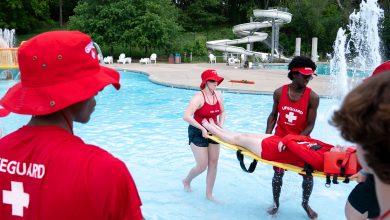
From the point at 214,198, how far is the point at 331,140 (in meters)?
4.43

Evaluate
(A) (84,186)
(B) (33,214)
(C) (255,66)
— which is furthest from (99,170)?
(C) (255,66)

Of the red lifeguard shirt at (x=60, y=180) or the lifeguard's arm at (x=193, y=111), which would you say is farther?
the lifeguard's arm at (x=193, y=111)

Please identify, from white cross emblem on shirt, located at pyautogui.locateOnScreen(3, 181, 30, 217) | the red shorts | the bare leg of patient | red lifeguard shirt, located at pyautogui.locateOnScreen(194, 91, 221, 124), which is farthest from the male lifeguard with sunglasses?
white cross emblem on shirt, located at pyautogui.locateOnScreen(3, 181, 30, 217)

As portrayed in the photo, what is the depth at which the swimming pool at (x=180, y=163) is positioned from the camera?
5184mm

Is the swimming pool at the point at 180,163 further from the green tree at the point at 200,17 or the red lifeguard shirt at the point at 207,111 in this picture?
the green tree at the point at 200,17

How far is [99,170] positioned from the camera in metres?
1.31

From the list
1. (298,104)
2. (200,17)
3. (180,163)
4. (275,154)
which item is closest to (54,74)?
(275,154)

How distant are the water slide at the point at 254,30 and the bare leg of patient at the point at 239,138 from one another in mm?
28300

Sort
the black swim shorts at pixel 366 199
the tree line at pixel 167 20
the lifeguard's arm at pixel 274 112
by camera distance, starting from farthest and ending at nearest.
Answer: the tree line at pixel 167 20 < the lifeguard's arm at pixel 274 112 < the black swim shorts at pixel 366 199

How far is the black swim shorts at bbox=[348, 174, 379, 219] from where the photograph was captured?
2.44 meters

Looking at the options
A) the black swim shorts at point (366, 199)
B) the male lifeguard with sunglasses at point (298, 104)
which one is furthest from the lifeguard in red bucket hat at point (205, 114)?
the black swim shorts at point (366, 199)

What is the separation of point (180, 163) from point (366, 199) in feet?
16.0

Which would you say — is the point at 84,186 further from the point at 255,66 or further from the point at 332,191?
the point at 255,66

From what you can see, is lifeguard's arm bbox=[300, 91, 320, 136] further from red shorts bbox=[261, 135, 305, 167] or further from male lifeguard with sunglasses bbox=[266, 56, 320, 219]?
red shorts bbox=[261, 135, 305, 167]
